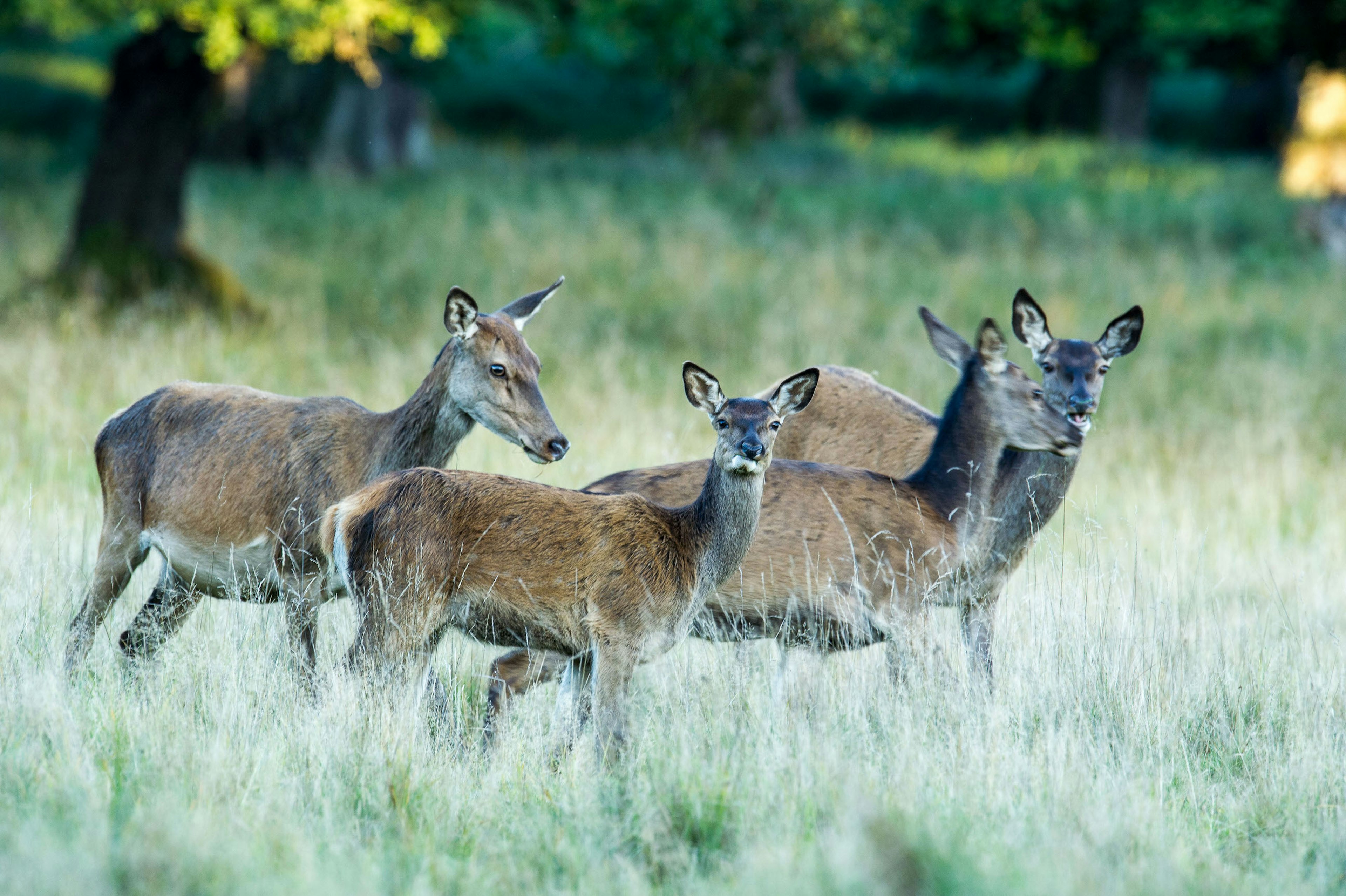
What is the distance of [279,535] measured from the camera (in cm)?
600

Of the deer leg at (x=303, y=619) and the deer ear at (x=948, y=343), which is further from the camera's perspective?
the deer ear at (x=948, y=343)

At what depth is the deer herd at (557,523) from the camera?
5.18m

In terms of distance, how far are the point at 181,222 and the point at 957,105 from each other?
30389 millimetres

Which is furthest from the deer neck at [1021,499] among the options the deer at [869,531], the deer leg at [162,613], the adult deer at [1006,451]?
the deer leg at [162,613]

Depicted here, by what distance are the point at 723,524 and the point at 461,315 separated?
5.18ft

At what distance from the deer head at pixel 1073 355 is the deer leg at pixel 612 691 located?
255 centimetres

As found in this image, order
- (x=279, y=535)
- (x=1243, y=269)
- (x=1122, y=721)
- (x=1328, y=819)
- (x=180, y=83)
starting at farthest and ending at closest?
(x=1243, y=269), (x=180, y=83), (x=279, y=535), (x=1122, y=721), (x=1328, y=819)

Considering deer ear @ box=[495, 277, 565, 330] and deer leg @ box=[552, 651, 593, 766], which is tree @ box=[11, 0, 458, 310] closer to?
deer ear @ box=[495, 277, 565, 330]

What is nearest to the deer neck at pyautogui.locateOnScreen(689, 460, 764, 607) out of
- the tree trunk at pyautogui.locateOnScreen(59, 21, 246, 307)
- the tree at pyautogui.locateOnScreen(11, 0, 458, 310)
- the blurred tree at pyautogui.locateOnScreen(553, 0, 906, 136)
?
the tree at pyautogui.locateOnScreen(11, 0, 458, 310)

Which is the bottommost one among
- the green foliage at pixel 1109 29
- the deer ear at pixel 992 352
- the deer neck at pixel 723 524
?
the deer neck at pixel 723 524

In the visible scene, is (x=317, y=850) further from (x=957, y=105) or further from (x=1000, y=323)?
(x=957, y=105)

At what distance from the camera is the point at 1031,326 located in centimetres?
702

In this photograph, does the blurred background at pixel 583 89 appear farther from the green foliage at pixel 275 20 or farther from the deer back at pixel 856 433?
the deer back at pixel 856 433

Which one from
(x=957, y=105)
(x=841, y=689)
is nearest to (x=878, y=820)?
(x=841, y=689)
